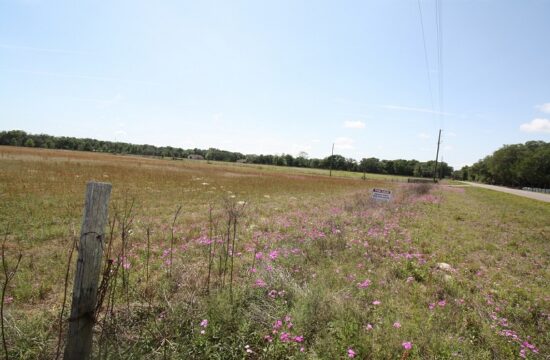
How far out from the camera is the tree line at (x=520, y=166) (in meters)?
71.5

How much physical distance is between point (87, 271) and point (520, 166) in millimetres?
102410

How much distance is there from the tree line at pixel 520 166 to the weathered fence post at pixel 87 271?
9816cm

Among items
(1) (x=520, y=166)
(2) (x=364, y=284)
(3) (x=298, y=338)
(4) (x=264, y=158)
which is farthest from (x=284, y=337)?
(4) (x=264, y=158)

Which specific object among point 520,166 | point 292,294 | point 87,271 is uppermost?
point 520,166

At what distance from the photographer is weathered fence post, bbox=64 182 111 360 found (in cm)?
221

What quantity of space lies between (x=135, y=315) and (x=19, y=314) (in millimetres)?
1525

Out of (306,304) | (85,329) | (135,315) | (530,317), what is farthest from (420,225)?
(85,329)

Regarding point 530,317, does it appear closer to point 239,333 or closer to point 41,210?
point 239,333

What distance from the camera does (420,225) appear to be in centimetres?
980

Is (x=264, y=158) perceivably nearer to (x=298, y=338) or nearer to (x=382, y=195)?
(x=382, y=195)

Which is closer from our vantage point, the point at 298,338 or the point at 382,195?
the point at 298,338

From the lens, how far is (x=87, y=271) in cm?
223

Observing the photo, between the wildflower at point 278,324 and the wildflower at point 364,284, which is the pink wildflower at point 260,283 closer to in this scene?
the wildflower at point 278,324

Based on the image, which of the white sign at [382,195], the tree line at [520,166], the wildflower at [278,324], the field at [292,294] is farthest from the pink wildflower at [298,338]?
the tree line at [520,166]
